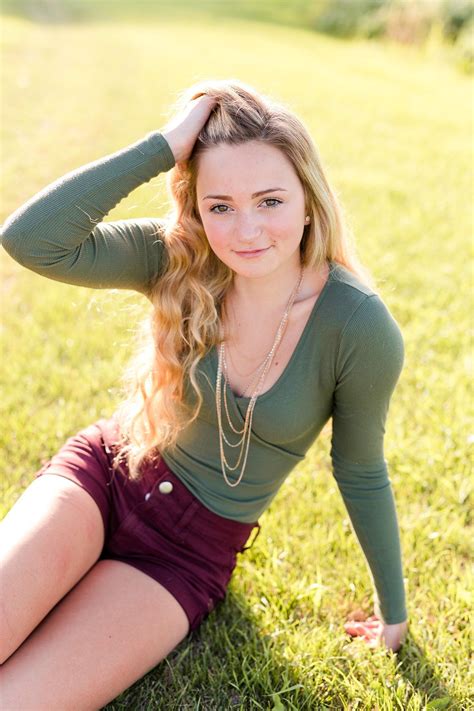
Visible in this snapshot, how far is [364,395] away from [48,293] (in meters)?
2.97

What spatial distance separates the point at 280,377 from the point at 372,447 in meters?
0.34

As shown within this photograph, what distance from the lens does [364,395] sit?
2.22m

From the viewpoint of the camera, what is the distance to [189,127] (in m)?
2.21

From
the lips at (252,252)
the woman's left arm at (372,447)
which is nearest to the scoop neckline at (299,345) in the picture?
the woman's left arm at (372,447)

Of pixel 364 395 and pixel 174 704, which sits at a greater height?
pixel 364 395

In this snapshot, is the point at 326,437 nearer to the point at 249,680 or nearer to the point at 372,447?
the point at 372,447

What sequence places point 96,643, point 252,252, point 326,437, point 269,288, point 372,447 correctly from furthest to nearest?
point 326,437 → point 269,288 → point 372,447 → point 252,252 → point 96,643

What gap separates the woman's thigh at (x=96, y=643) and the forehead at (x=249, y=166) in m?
1.19

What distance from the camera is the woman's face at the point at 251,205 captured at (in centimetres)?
215

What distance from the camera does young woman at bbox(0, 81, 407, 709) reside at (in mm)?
2146

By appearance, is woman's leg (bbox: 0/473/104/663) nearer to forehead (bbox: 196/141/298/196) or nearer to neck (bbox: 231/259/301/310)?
neck (bbox: 231/259/301/310)

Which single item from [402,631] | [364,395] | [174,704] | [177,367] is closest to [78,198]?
[177,367]

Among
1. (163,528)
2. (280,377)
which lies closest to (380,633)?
(163,528)

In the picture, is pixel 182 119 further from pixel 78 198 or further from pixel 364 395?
pixel 364 395
